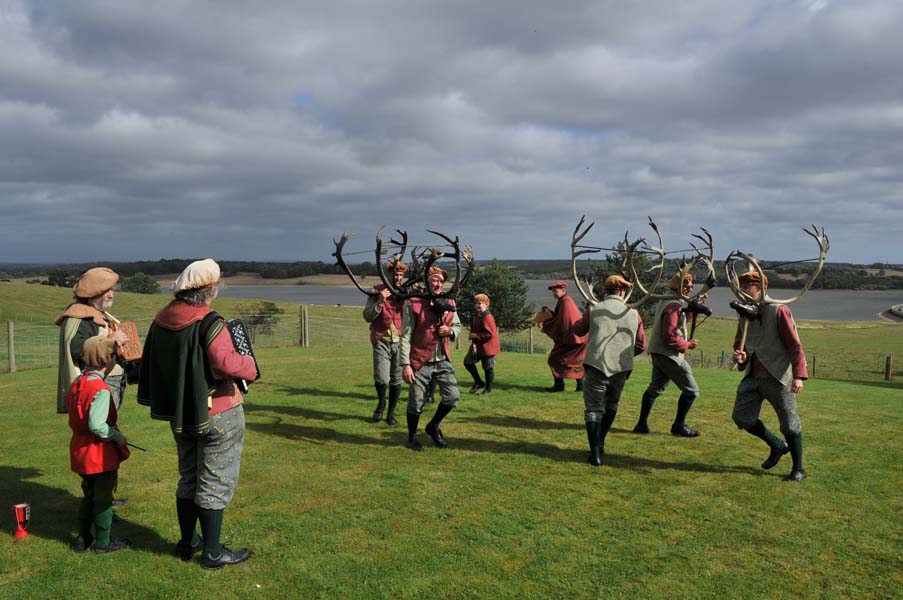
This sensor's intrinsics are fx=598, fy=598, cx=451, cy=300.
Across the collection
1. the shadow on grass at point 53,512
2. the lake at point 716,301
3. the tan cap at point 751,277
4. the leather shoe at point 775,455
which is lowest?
the lake at point 716,301

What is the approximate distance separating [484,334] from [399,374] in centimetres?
277

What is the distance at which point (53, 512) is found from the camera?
18.2 ft

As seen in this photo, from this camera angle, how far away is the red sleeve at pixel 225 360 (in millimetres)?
4148

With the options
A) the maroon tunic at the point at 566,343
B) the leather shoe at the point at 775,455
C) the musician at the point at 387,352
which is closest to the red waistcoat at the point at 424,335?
the musician at the point at 387,352

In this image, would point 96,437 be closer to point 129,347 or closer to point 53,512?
point 129,347

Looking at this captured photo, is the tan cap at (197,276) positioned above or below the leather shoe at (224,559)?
above

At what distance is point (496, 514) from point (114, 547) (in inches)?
125

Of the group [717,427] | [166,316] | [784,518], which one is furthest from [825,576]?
[166,316]

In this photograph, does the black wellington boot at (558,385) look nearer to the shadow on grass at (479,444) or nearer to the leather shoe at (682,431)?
the shadow on grass at (479,444)

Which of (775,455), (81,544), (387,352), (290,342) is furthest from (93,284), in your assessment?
(290,342)

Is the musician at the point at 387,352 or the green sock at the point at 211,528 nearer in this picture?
the green sock at the point at 211,528

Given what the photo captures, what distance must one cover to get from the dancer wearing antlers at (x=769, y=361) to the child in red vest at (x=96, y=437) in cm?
596

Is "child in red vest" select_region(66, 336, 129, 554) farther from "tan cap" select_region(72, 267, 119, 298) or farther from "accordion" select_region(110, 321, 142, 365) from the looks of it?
"tan cap" select_region(72, 267, 119, 298)

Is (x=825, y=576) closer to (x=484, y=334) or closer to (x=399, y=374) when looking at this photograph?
(x=399, y=374)
